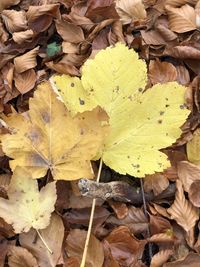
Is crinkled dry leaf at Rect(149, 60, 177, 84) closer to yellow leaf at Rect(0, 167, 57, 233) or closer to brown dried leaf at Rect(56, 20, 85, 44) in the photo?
brown dried leaf at Rect(56, 20, 85, 44)

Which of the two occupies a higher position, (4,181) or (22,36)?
(22,36)

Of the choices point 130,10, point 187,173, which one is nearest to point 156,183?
point 187,173

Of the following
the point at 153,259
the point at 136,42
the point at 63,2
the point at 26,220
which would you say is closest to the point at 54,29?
the point at 63,2

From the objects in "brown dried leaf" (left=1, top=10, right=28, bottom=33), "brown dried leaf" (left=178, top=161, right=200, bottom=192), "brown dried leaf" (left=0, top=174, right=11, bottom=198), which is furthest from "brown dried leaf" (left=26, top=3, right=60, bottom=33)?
"brown dried leaf" (left=178, top=161, right=200, bottom=192)

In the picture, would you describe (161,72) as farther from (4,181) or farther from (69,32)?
(4,181)

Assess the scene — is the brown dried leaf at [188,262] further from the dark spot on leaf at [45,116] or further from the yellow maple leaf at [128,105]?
the dark spot on leaf at [45,116]
